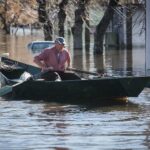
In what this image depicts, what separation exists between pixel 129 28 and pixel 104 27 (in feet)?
33.8

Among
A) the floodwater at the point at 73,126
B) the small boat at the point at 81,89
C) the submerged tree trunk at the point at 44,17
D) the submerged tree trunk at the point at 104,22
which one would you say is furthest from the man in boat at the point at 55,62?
the submerged tree trunk at the point at 44,17

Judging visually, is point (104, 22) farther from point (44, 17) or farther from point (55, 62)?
point (55, 62)

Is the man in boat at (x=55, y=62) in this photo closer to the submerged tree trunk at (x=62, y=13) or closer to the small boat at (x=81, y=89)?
the small boat at (x=81, y=89)

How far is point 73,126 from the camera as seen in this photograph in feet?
44.5

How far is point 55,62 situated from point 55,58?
142mm

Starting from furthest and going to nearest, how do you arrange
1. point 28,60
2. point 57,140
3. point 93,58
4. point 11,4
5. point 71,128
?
point 11,4
point 93,58
point 28,60
point 71,128
point 57,140

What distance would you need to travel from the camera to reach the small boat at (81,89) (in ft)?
55.9

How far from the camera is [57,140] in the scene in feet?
39.0

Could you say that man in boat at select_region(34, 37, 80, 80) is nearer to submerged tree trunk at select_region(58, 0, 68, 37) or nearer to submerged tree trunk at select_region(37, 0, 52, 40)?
submerged tree trunk at select_region(58, 0, 68, 37)

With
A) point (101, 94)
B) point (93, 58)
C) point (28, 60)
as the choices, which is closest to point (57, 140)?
point (101, 94)

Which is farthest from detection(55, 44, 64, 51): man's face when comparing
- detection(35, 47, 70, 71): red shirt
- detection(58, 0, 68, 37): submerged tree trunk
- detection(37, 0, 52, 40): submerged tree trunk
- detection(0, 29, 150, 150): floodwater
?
detection(37, 0, 52, 40): submerged tree trunk

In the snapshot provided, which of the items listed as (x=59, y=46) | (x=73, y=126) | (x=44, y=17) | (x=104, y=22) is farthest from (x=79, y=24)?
Result: (x=73, y=126)

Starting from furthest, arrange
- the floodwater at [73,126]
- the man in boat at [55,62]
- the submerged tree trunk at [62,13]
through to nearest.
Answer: the submerged tree trunk at [62,13] → the man in boat at [55,62] → the floodwater at [73,126]

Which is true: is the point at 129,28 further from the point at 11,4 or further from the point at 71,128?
the point at 71,128
